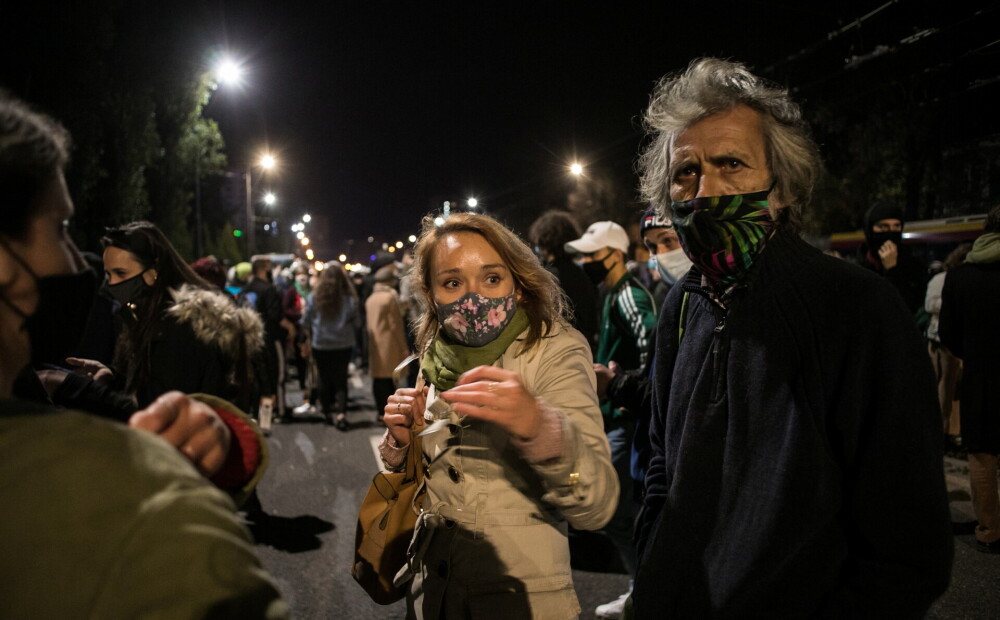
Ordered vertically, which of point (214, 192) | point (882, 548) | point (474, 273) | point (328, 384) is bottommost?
point (328, 384)

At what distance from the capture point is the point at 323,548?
5.06 meters

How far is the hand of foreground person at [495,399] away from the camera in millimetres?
1556

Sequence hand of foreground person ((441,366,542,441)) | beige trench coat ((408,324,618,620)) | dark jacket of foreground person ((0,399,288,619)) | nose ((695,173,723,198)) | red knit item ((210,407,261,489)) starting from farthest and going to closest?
beige trench coat ((408,324,618,620)) < nose ((695,173,723,198)) < hand of foreground person ((441,366,542,441)) < red knit item ((210,407,261,489)) < dark jacket of foreground person ((0,399,288,619))

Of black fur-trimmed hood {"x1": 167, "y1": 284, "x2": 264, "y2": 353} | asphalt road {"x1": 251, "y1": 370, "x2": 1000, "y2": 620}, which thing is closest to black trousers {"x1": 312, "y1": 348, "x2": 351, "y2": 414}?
asphalt road {"x1": 251, "y1": 370, "x2": 1000, "y2": 620}

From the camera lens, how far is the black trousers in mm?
9008

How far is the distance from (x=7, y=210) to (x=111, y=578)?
54cm

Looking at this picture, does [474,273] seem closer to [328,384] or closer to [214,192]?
[328,384]

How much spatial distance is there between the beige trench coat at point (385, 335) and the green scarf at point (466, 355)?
236 inches

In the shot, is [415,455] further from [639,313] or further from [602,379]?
[639,313]

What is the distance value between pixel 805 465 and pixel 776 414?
0.44 feet

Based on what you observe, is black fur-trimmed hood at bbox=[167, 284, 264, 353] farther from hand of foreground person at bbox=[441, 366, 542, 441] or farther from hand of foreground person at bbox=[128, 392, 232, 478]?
hand of foreground person at bbox=[128, 392, 232, 478]

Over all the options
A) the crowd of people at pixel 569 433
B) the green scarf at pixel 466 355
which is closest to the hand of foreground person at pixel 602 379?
the crowd of people at pixel 569 433

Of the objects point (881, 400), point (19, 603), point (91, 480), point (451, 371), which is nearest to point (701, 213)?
point (881, 400)

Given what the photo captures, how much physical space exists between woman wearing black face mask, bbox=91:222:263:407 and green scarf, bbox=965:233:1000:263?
5.28m
